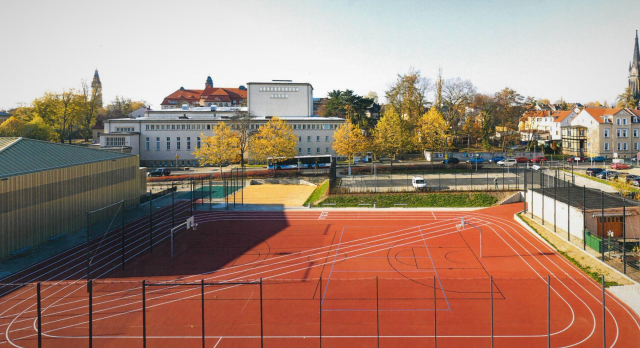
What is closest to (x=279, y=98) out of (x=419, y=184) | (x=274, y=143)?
(x=274, y=143)

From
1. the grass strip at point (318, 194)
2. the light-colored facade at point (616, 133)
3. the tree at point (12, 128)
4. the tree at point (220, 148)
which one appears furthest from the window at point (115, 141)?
the light-colored facade at point (616, 133)

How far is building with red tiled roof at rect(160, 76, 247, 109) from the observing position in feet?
338

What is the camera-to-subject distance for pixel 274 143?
57875 millimetres

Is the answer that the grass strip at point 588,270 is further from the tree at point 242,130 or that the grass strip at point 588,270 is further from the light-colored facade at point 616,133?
the light-colored facade at point 616,133

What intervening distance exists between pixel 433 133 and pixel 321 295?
141 ft

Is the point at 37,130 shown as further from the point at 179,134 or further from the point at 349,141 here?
the point at 349,141

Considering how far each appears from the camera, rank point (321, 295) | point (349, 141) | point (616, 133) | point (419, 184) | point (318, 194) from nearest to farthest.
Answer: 1. point (321, 295)
2. point (419, 184)
3. point (318, 194)
4. point (349, 141)
5. point (616, 133)

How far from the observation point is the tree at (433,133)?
56562mm

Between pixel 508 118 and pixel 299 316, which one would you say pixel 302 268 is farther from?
pixel 508 118

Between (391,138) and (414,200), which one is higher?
(391,138)

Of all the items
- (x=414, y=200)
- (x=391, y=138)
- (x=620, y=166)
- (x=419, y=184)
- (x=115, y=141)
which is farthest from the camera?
(x=115, y=141)

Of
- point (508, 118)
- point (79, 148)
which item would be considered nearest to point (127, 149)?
point (79, 148)

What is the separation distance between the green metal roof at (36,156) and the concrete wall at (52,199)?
1.84 ft

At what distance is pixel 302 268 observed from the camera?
23031 millimetres
